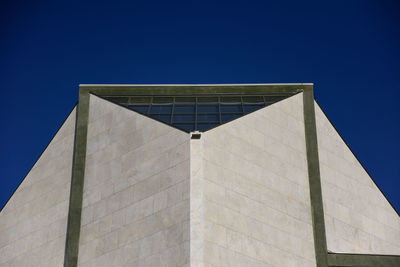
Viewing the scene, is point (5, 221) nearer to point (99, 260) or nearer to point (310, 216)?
point (99, 260)

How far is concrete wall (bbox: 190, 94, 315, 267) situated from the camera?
47094 millimetres

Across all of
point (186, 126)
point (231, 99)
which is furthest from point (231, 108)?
point (186, 126)

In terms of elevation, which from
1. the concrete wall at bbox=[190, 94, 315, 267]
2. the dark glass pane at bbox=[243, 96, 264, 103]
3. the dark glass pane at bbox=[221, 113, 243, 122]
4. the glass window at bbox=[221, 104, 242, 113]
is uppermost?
the dark glass pane at bbox=[243, 96, 264, 103]

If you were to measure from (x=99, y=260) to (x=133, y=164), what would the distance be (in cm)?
599

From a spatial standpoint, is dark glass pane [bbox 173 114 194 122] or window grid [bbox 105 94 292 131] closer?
window grid [bbox 105 94 292 131]

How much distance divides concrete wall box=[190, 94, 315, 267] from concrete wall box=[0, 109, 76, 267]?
408 inches

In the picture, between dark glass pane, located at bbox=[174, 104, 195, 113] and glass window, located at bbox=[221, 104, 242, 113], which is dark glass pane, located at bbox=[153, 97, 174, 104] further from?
glass window, located at bbox=[221, 104, 242, 113]

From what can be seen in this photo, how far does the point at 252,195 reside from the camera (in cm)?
5006

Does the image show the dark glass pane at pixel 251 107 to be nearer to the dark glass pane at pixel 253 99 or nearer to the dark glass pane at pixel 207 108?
the dark glass pane at pixel 253 99

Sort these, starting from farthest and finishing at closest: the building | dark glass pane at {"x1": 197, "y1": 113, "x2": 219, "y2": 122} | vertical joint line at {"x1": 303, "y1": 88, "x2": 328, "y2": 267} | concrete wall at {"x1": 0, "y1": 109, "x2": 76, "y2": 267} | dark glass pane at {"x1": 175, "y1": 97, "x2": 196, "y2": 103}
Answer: dark glass pane at {"x1": 175, "y1": 97, "x2": 196, "y2": 103}
concrete wall at {"x1": 0, "y1": 109, "x2": 76, "y2": 267}
dark glass pane at {"x1": 197, "y1": 113, "x2": 219, "y2": 122}
vertical joint line at {"x1": 303, "y1": 88, "x2": 328, "y2": 267}
the building

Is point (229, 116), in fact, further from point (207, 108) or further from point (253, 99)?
point (253, 99)

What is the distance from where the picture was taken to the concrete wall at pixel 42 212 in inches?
2111

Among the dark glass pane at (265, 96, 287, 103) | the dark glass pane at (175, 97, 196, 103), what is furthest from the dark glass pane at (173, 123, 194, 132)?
the dark glass pane at (265, 96, 287, 103)

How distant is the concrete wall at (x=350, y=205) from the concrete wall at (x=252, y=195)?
2094 millimetres
